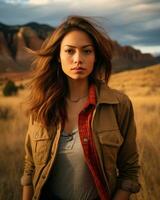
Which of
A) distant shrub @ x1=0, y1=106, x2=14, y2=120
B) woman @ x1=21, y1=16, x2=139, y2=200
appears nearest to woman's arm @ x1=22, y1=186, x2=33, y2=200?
woman @ x1=21, y1=16, x2=139, y2=200

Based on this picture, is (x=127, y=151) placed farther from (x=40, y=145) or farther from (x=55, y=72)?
(x=55, y=72)

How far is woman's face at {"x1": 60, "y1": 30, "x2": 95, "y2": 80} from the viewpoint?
7.84 ft

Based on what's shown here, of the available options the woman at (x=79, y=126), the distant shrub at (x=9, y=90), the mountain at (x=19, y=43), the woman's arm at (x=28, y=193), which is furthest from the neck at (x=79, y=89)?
the mountain at (x=19, y=43)

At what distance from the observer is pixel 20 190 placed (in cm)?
443

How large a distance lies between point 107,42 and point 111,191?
0.88 metres

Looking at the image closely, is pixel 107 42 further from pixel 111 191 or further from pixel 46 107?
pixel 111 191

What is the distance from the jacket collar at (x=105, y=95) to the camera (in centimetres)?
239

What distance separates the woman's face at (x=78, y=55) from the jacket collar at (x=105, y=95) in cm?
12

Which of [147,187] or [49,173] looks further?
[147,187]

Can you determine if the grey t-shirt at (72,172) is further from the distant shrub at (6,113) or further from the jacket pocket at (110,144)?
the distant shrub at (6,113)

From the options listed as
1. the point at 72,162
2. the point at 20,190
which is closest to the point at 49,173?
the point at 72,162

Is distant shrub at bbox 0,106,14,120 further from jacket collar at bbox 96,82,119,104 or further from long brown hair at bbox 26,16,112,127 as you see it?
jacket collar at bbox 96,82,119,104

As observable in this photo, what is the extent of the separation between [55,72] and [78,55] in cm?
34

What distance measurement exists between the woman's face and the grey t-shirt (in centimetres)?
34
